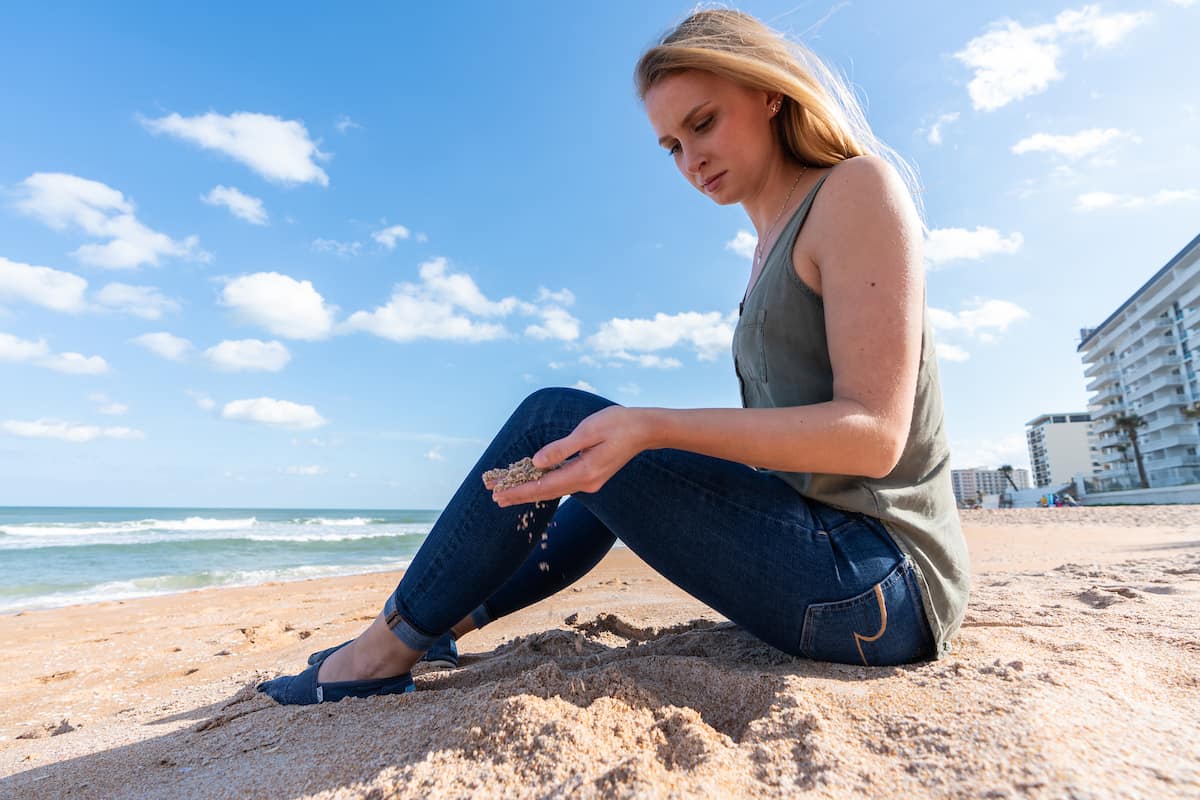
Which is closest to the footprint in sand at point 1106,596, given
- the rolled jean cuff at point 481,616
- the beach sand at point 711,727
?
the beach sand at point 711,727

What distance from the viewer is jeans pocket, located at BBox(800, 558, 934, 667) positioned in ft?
4.54

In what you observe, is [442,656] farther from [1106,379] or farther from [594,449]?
[1106,379]

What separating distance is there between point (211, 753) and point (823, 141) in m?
2.12

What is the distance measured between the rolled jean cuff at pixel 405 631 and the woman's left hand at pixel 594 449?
72cm

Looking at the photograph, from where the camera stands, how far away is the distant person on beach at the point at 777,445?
127 cm

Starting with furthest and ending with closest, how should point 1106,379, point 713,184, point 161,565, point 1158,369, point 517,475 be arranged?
point 1106,379, point 1158,369, point 161,565, point 713,184, point 517,475

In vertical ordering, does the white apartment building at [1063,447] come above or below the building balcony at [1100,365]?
below

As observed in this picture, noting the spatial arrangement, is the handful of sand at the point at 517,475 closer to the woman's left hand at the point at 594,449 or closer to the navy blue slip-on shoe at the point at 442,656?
the woman's left hand at the point at 594,449

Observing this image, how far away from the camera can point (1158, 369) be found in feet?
156

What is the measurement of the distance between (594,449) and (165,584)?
10.7 meters

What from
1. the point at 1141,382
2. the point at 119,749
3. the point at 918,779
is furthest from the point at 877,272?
the point at 1141,382

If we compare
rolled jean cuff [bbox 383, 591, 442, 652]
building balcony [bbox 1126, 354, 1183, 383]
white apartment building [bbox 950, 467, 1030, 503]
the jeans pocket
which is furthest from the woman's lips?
white apartment building [bbox 950, 467, 1030, 503]

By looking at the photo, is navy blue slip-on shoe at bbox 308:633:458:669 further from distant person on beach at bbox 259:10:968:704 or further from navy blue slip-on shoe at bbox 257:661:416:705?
distant person on beach at bbox 259:10:968:704

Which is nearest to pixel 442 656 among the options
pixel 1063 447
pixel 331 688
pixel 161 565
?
pixel 331 688
